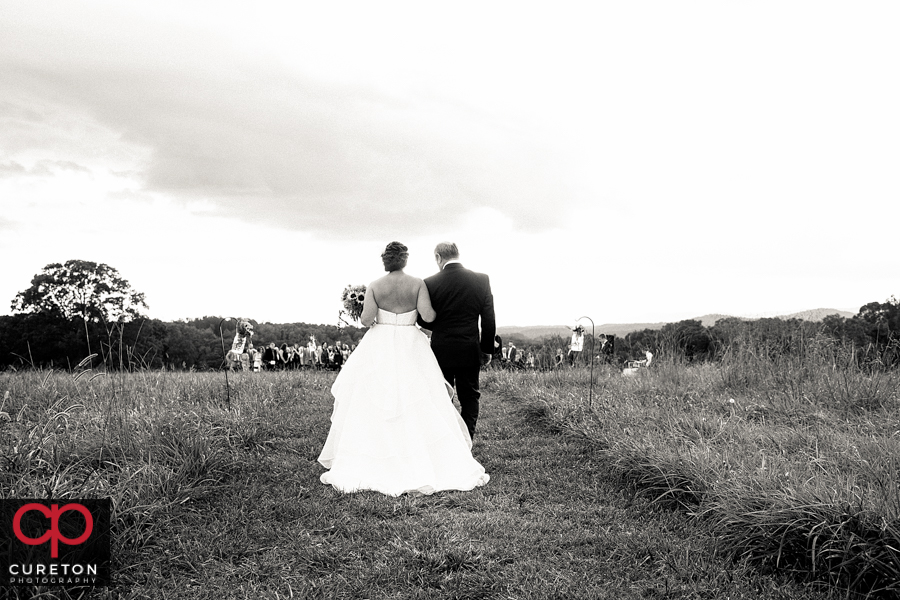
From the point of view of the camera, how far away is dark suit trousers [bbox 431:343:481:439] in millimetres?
6855

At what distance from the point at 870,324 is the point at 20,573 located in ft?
46.0

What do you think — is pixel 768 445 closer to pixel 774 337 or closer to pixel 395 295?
pixel 395 295

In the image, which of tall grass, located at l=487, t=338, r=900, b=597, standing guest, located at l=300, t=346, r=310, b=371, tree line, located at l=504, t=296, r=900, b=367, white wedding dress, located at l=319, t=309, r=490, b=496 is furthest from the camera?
standing guest, located at l=300, t=346, r=310, b=371

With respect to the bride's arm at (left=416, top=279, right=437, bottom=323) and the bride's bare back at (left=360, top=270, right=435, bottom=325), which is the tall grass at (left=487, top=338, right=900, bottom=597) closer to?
the bride's arm at (left=416, top=279, right=437, bottom=323)

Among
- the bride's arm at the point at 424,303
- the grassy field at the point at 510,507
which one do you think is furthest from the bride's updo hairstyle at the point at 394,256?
the grassy field at the point at 510,507

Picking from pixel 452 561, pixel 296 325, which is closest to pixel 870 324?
pixel 452 561

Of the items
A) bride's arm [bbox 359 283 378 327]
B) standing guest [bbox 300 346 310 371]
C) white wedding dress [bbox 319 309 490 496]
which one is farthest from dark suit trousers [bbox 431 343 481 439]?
standing guest [bbox 300 346 310 371]

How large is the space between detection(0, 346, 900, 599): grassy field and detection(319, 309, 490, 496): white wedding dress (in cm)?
27

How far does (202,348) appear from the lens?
2250 centimetres

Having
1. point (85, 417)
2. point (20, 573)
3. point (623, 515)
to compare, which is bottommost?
point (623, 515)

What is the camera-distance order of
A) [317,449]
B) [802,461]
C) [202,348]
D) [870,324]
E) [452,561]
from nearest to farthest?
[452,561] < [802,461] < [317,449] < [870,324] < [202,348]

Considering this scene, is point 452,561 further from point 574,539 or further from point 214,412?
point 214,412
